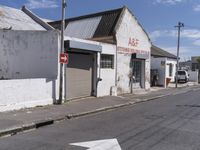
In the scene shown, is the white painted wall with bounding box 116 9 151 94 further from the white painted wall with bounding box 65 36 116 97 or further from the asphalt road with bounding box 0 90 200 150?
the asphalt road with bounding box 0 90 200 150

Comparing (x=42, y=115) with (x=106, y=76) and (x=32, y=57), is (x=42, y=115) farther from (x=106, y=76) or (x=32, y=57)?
(x=106, y=76)

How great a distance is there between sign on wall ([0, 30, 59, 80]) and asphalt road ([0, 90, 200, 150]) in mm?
4324

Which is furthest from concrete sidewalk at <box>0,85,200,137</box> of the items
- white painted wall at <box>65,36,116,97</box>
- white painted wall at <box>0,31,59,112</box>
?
white painted wall at <box>65,36,116,97</box>

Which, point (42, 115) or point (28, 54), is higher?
point (28, 54)

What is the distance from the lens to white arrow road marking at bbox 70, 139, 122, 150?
7574 mm

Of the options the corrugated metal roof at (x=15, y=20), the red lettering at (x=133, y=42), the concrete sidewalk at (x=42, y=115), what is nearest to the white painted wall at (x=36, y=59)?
the concrete sidewalk at (x=42, y=115)

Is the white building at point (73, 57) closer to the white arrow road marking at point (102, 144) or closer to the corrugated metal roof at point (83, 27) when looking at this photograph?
the corrugated metal roof at point (83, 27)

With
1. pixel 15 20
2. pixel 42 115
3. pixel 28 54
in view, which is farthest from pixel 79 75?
pixel 42 115

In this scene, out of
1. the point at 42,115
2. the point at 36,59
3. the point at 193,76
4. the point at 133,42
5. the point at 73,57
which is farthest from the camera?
the point at 193,76

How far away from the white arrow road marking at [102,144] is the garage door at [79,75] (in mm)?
8659

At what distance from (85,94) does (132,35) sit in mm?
7481

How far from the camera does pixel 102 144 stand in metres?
7.93

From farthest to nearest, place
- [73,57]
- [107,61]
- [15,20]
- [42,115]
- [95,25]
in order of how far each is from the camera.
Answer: [95,25]
[107,61]
[15,20]
[73,57]
[42,115]

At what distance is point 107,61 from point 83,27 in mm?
4243
